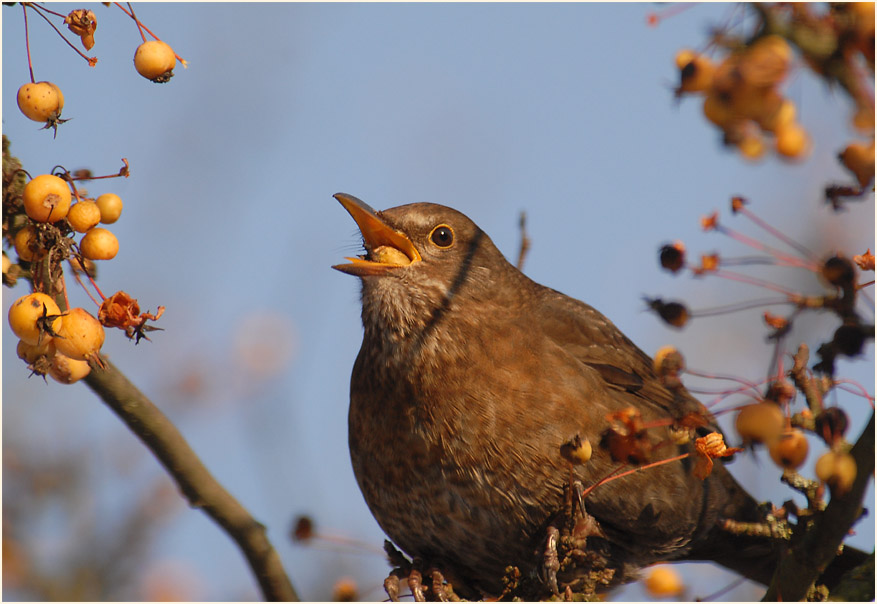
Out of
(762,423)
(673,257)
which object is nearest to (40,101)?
(673,257)

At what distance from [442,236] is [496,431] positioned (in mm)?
1126

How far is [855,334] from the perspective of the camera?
7.36 ft

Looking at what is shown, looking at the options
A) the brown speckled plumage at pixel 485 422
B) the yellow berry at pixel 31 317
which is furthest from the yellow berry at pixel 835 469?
the yellow berry at pixel 31 317

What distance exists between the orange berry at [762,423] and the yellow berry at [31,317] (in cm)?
200

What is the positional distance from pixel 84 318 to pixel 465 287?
235cm

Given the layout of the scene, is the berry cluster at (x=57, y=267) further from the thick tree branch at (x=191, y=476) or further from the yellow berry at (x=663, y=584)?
the yellow berry at (x=663, y=584)

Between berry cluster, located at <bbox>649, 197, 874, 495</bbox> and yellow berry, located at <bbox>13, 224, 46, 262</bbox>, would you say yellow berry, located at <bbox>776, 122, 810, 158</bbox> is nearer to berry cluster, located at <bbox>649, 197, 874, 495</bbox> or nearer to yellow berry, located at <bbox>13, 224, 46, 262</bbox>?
berry cluster, located at <bbox>649, 197, 874, 495</bbox>

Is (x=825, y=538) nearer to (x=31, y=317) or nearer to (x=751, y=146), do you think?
(x=751, y=146)

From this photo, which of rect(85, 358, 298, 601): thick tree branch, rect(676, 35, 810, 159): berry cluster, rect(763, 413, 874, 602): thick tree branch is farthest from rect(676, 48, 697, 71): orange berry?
rect(85, 358, 298, 601): thick tree branch

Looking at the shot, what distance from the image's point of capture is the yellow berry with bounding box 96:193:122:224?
126 inches

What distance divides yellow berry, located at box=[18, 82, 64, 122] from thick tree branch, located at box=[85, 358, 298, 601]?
2.91 ft

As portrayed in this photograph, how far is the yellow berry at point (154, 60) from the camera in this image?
313 centimetres

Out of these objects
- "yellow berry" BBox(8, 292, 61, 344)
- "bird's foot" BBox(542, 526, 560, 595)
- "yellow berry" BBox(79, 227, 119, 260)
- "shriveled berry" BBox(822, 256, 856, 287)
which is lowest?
"bird's foot" BBox(542, 526, 560, 595)

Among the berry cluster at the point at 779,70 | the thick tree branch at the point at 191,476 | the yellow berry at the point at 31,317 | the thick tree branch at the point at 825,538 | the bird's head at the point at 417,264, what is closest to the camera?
the berry cluster at the point at 779,70
